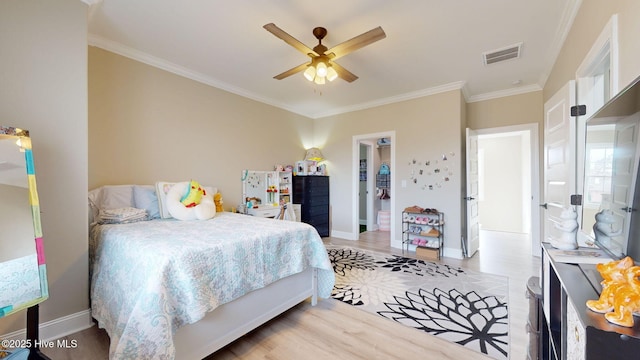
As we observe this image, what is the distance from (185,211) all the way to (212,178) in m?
1.05

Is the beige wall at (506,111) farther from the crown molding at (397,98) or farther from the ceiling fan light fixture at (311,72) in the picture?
the ceiling fan light fixture at (311,72)

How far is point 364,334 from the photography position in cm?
191

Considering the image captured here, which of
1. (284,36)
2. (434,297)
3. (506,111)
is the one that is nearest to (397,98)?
(506,111)

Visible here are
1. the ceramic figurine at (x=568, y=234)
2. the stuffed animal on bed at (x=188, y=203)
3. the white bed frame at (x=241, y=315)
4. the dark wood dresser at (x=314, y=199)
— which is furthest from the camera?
the dark wood dresser at (x=314, y=199)

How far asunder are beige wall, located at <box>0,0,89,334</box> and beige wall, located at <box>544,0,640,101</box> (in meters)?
3.51

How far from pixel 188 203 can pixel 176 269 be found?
143 cm

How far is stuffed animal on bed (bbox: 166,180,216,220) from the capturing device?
8.66 feet

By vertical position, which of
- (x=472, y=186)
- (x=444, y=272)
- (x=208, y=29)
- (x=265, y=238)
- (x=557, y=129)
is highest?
(x=208, y=29)

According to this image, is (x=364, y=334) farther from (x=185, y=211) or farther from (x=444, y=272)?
(x=185, y=211)

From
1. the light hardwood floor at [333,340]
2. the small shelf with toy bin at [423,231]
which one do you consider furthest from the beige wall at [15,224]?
the small shelf with toy bin at [423,231]

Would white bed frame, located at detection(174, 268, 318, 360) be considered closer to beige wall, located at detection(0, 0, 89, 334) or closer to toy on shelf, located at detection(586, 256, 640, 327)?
beige wall, located at detection(0, 0, 89, 334)

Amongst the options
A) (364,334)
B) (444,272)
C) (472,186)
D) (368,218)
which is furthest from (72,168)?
(368,218)

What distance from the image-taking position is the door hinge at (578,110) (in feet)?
6.71

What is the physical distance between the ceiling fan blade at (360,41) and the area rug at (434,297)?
2.32 meters
